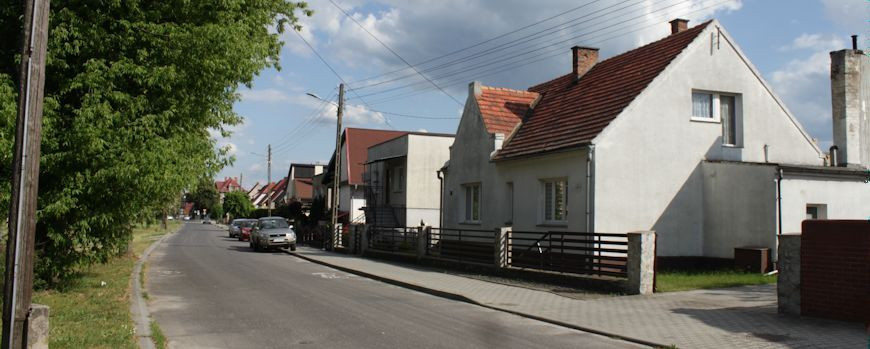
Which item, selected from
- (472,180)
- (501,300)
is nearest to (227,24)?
(501,300)

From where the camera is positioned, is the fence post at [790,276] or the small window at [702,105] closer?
the fence post at [790,276]

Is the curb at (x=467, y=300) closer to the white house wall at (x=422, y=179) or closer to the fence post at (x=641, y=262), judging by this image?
the fence post at (x=641, y=262)

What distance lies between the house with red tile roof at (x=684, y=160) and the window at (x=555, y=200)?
0.11ft

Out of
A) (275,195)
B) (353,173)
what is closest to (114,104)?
(353,173)

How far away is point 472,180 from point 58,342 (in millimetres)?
16585

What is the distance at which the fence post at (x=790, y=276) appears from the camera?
34.0 ft

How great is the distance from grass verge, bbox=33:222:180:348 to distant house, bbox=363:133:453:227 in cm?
1942

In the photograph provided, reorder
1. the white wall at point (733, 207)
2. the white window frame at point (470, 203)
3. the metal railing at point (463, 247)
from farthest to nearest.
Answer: the white window frame at point (470, 203)
the metal railing at point (463, 247)
the white wall at point (733, 207)

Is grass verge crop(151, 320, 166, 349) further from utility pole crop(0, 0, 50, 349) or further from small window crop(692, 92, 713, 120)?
small window crop(692, 92, 713, 120)

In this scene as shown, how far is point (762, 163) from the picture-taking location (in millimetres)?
17844

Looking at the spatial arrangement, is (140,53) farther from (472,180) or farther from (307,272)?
(472,180)

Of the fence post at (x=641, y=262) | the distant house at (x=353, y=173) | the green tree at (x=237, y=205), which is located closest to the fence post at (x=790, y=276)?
the fence post at (x=641, y=262)

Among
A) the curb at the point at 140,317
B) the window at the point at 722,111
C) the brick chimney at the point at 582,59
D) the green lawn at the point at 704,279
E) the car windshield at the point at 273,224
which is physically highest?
the brick chimney at the point at 582,59

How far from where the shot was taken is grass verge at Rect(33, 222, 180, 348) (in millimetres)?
8045
